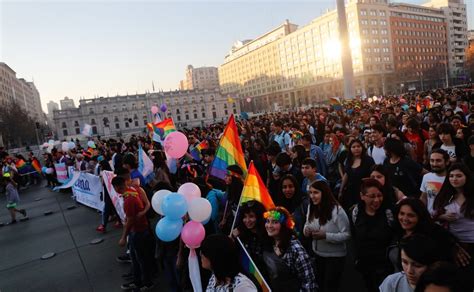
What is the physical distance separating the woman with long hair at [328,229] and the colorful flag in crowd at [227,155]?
1.96 meters

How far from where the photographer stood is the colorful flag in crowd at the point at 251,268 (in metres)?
2.48

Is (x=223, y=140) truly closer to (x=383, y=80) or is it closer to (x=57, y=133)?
(x=383, y=80)

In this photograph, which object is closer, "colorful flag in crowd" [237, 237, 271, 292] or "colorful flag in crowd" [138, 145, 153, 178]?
"colorful flag in crowd" [237, 237, 271, 292]

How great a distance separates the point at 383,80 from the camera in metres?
75.4

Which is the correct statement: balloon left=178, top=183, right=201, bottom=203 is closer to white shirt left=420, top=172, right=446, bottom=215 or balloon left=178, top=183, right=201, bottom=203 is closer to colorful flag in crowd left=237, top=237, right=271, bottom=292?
colorful flag in crowd left=237, top=237, right=271, bottom=292

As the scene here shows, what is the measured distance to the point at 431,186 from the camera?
351 centimetres

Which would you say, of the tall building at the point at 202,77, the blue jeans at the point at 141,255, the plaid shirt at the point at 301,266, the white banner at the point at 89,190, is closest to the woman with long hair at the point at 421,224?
the plaid shirt at the point at 301,266

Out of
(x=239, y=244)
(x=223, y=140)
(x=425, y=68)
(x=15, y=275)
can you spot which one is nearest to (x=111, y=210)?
(x=15, y=275)

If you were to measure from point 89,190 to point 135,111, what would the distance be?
327ft

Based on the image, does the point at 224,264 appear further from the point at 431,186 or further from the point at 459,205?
the point at 431,186

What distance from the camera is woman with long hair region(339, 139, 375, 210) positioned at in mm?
4539

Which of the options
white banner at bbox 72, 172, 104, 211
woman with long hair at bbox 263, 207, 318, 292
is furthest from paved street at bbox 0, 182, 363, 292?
woman with long hair at bbox 263, 207, 318, 292

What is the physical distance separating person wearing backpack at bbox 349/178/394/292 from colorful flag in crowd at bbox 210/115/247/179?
2.31 metres

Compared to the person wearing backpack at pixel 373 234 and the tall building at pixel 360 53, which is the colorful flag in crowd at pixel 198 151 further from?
the tall building at pixel 360 53
